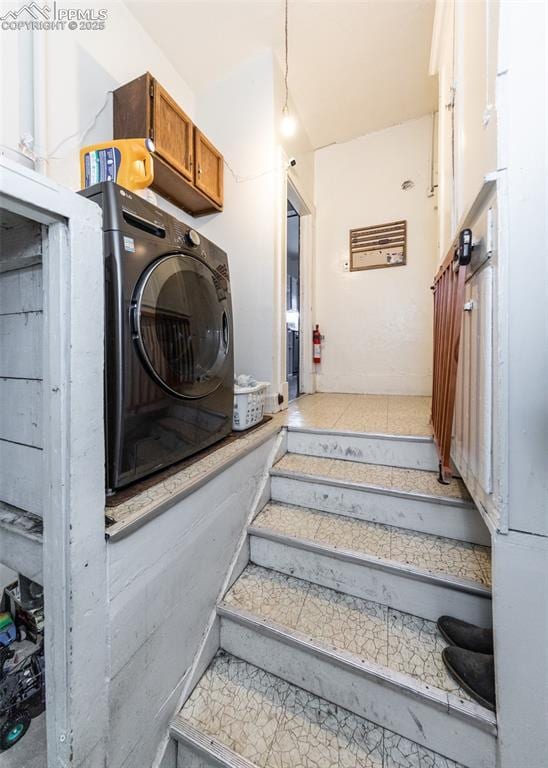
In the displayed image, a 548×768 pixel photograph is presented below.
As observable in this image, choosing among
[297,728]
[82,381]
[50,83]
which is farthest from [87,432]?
[50,83]

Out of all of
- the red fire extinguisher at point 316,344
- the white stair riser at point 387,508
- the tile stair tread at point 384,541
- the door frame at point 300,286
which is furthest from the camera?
the red fire extinguisher at point 316,344

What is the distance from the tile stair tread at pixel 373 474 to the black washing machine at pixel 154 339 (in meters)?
0.54

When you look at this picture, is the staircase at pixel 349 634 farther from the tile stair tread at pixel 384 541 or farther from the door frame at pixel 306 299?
the door frame at pixel 306 299

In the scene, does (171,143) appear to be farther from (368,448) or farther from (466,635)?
(466,635)

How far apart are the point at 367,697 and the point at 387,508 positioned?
0.66 m

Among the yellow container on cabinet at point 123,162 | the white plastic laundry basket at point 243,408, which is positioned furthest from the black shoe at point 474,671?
the yellow container on cabinet at point 123,162

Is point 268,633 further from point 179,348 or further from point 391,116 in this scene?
point 391,116

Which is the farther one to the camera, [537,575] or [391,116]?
[391,116]

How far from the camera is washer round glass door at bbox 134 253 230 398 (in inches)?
40.4

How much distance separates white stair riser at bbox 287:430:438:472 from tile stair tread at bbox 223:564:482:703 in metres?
0.68

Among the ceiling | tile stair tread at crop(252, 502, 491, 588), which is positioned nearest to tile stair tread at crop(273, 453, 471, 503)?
tile stair tread at crop(252, 502, 491, 588)

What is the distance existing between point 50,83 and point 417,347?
337 cm

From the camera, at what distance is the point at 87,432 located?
70cm

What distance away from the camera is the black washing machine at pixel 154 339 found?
0.93 m
